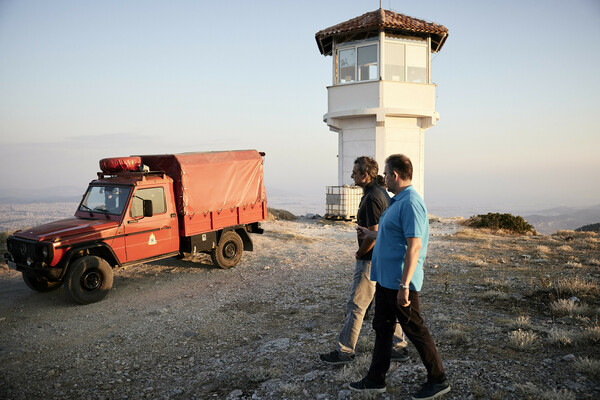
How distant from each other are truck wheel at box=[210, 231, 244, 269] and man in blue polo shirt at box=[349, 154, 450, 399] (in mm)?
6472

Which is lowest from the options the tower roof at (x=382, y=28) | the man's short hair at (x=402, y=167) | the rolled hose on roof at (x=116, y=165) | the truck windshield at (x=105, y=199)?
the truck windshield at (x=105, y=199)

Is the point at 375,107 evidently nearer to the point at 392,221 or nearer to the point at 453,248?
the point at 453,248

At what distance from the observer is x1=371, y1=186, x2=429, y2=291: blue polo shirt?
3434 mm

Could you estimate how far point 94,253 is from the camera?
7.53 meters

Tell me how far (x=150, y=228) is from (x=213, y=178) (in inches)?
79.3

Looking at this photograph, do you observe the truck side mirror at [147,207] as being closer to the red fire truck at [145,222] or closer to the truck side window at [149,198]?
the red fire truck at [145,222]

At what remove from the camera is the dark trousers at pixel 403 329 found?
3.47 m

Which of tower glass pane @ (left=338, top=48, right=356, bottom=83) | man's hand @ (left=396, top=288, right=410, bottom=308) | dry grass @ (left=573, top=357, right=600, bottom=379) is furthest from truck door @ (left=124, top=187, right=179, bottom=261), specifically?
tower glass pane @ (left=338, top=48, right=356, bottom=83)

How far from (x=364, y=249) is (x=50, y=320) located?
224 inches

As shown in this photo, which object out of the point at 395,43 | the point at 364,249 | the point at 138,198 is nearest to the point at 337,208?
the point at 395,43

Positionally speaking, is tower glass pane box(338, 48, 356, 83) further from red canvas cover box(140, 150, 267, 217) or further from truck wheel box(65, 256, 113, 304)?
truck wheel box(65, 256, 113, 304)

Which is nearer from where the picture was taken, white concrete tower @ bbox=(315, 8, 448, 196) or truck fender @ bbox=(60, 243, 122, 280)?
truck fender @ bbox=(60, 243, 122, 280)

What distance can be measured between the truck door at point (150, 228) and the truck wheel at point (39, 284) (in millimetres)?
1599

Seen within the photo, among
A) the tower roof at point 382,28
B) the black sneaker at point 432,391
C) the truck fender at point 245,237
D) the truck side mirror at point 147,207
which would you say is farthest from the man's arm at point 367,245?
the tower roof at point 382,28
